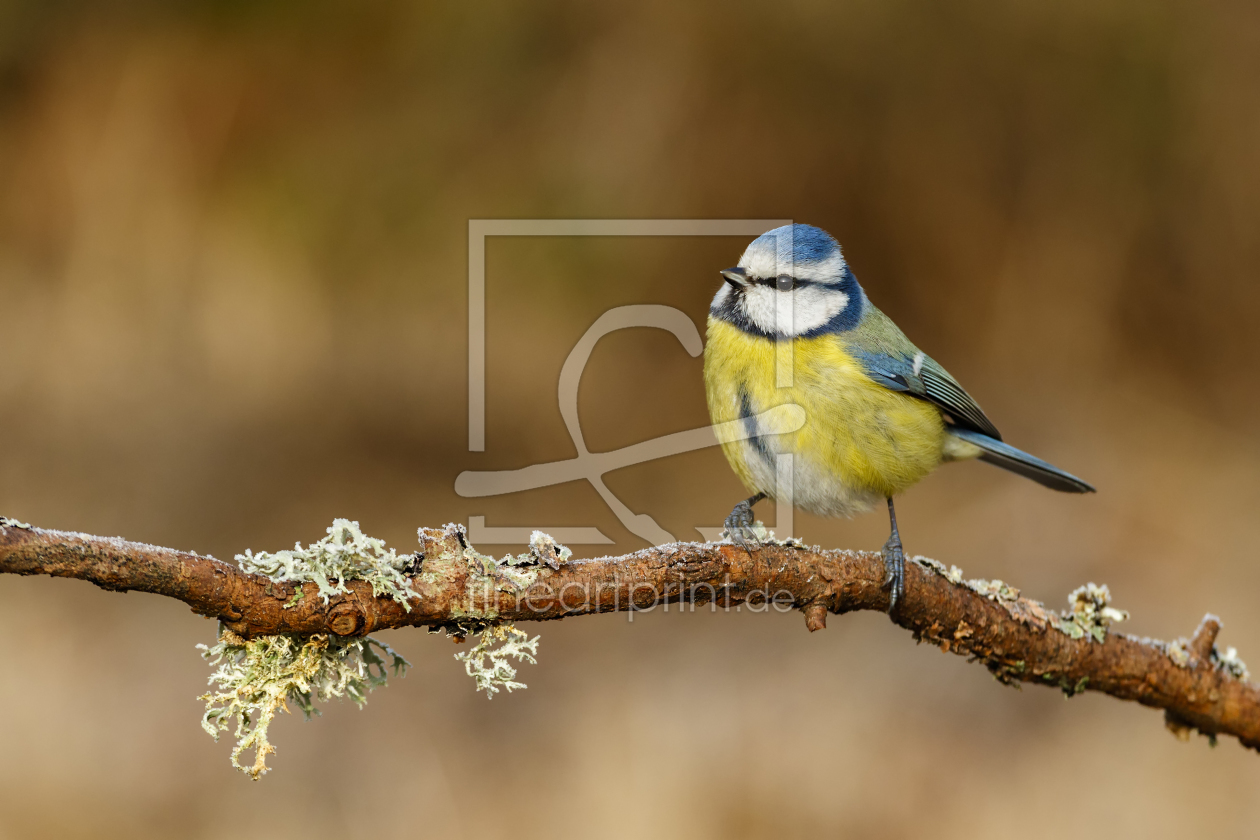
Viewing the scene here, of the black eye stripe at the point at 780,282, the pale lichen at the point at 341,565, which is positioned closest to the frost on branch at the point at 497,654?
the pale lichen at the point at 341,565

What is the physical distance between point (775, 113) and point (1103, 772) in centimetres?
314

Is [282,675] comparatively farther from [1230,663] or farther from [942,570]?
[1230,663]

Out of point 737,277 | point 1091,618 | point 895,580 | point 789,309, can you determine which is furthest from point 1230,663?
point 737,277

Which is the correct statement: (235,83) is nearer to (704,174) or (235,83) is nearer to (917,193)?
(704,174)

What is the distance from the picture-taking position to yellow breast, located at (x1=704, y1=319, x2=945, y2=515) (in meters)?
2.54

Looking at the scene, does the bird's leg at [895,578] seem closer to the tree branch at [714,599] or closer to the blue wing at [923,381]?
the tree branch at [714,599]

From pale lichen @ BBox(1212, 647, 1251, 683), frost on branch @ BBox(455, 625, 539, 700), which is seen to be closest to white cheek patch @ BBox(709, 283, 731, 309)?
frost on branch @ BBox(455, 625, 539, 700)

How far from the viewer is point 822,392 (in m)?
2.57

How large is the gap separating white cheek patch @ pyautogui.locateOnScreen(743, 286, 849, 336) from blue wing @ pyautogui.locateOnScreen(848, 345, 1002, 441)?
0.54ft

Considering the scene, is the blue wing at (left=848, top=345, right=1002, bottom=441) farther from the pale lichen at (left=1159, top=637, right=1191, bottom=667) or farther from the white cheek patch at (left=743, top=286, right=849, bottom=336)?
the pale lichen at (left=1159, top=637, right=1191, bottom=667)

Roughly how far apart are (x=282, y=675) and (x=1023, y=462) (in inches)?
94.1

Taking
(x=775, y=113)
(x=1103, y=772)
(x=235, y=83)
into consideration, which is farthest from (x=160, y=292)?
(x=1103, y=772)

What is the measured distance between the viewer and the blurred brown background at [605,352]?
11.2 ft

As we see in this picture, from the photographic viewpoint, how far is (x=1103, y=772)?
3432mm
